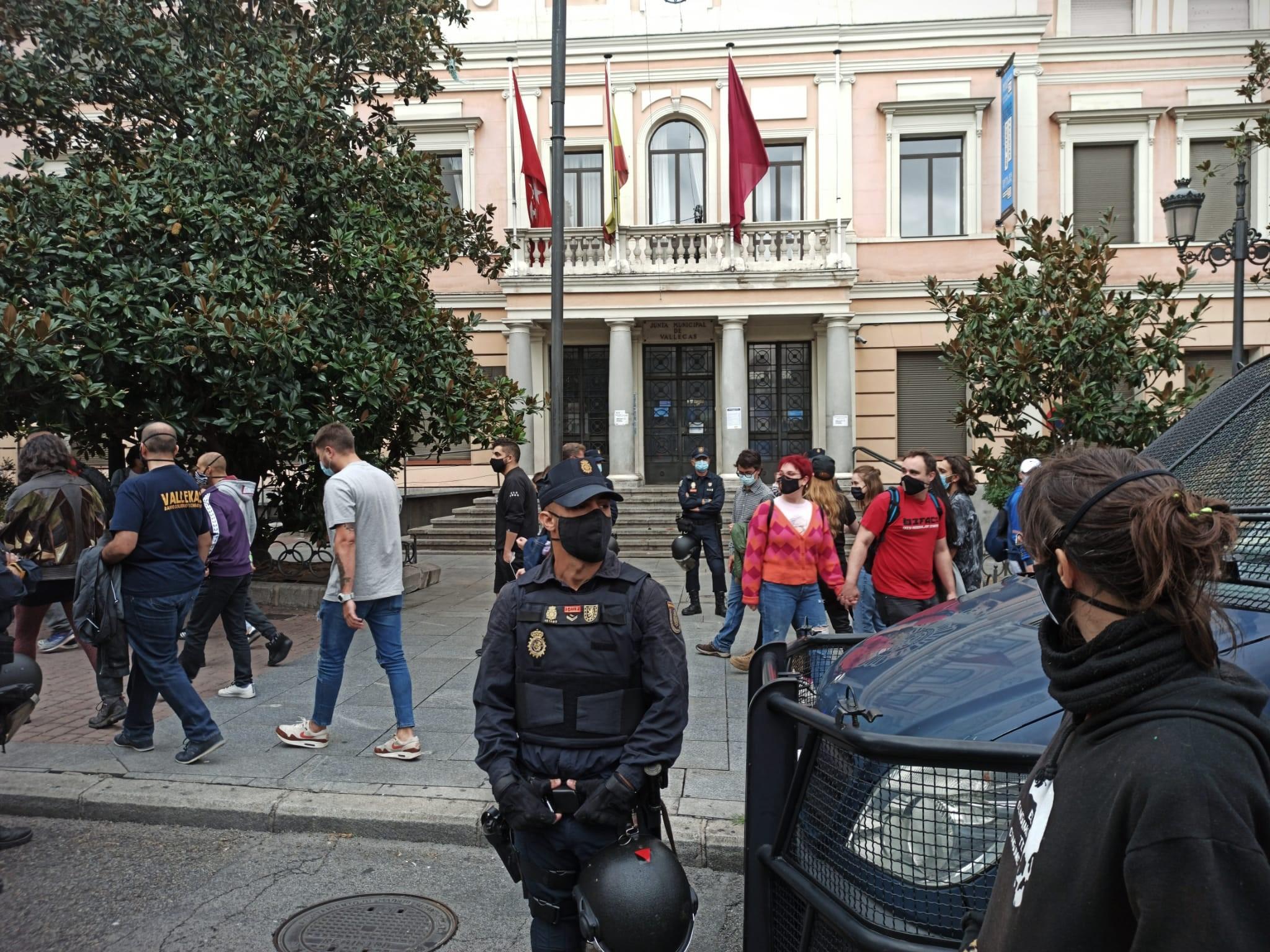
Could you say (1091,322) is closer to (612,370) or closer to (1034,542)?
(1034,542)

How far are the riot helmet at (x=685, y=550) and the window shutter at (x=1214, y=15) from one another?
1769 cm

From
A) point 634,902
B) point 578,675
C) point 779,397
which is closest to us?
point 634,902

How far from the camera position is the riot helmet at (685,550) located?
32.9 feet

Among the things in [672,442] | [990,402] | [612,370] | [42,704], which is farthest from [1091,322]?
[672,442]

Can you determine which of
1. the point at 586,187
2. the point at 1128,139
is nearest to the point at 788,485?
the point at 586,187

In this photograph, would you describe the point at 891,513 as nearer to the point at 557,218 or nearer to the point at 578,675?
the point at 578,675

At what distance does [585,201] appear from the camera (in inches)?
834

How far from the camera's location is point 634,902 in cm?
259

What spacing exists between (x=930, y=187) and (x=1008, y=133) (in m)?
2.14

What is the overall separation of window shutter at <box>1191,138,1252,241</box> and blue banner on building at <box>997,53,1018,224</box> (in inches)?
169

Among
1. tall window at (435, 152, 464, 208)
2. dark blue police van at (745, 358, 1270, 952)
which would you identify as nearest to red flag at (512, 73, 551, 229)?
tall window at (435, 152, 464, 208)

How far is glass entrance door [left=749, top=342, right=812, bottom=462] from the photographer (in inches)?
837

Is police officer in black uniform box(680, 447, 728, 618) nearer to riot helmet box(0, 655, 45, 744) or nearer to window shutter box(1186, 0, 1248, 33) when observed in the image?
riot helmet box(0, 655, 45, 744)

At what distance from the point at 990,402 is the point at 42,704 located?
29.0 feet
